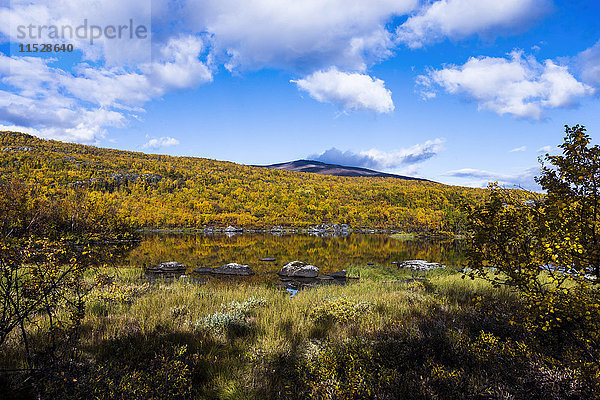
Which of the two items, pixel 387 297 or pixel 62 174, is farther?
pixel 62 174

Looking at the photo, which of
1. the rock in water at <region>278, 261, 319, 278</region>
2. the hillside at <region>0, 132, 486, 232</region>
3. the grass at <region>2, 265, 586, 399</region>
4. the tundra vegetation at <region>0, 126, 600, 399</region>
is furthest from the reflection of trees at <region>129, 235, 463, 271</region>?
the hillside at <region>0, 132, 486, 232</region>

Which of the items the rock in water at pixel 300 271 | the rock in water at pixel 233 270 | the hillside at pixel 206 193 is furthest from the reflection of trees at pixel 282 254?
the hillside at pixel 206 193

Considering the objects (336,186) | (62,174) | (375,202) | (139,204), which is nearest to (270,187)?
(336,186)

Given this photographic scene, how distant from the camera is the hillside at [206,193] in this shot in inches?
4269

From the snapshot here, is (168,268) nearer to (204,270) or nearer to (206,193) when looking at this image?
(204,270)

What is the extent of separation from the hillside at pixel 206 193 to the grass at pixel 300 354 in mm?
85920

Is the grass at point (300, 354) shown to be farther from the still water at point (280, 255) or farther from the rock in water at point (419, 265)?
the rock in water at point (419, 265)

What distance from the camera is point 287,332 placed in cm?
707

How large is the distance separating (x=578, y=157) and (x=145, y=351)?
795 cm

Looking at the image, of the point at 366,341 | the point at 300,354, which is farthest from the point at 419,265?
the point at 300,354

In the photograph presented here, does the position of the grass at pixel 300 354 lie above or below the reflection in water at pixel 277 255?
above

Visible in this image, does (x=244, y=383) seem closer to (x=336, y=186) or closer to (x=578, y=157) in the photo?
(x=578, y=157)

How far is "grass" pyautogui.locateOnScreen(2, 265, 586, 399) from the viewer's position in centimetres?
388

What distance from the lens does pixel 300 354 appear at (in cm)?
567
